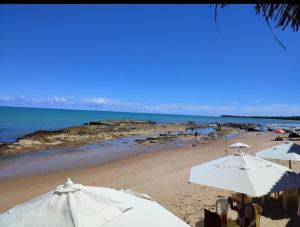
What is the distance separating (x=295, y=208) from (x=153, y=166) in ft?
29.7

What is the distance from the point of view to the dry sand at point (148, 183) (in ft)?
30.6

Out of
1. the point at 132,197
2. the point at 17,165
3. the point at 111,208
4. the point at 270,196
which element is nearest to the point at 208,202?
the point at 270,196

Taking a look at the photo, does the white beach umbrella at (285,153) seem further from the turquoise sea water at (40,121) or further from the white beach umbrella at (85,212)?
the turquoise sea water at (40,121)

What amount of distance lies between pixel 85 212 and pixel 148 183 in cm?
938

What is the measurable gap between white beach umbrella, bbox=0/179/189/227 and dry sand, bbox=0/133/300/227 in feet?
15.5

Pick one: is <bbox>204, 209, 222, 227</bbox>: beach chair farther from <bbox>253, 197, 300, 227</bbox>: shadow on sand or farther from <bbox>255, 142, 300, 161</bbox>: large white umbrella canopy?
<bbox>255, 142, 300, 161</bbox>: large white umbrella canopy

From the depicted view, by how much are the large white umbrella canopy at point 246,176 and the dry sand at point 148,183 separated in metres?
1.88

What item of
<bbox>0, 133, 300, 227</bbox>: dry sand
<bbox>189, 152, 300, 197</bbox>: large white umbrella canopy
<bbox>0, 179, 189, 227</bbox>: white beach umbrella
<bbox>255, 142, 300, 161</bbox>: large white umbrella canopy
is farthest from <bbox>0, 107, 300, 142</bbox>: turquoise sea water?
<bbox>0, 179, 189, 227</bbox>: white beach umbrella

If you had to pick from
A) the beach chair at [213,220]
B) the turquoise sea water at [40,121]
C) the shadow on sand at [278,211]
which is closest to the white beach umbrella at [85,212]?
the beach chair at [213,220]

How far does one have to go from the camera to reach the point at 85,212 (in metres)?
3.31

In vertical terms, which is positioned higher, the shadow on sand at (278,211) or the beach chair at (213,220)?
the beach chair at (213,220)

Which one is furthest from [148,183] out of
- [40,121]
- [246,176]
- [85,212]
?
[40,121]

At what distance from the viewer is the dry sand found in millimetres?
9338

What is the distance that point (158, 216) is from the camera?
3.53 meters
